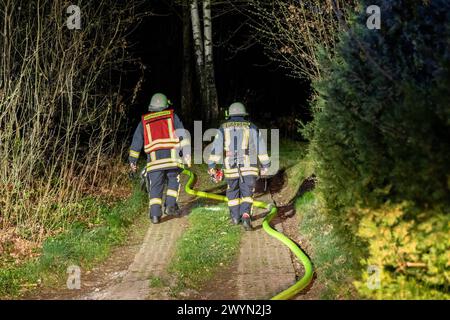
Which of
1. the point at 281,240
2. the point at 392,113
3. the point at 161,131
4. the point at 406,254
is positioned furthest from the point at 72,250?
the point at 392,113

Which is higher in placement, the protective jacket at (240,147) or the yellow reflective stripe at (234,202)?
the protective jacket at (240,147)

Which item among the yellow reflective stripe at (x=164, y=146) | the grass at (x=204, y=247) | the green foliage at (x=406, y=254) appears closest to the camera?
the green foliage at (x=406, y=254)

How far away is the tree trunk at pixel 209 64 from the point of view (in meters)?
17.1

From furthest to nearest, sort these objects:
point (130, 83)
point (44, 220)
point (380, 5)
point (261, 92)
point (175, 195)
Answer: point (261, 92)
point (130, 83)
point (175, 195)
point (44, 220)
point (380, 5)

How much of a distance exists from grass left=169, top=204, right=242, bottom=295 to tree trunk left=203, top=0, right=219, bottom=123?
7.59 meters

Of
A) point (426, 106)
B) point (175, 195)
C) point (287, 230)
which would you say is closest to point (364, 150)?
point (426, 106)

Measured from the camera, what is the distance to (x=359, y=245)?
5.93 m

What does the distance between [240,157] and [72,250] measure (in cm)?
295

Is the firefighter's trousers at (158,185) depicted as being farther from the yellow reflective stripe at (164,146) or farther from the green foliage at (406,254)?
the green foliage at (406,254)

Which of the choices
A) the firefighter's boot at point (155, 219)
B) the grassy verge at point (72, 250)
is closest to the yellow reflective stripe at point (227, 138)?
the firefighter's boot at point (155, 219)

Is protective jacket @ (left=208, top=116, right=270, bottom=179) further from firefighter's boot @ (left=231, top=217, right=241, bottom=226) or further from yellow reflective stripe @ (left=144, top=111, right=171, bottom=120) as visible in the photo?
yellow reflective stripe @ (left=144, top=111, right=171, bottom=120)

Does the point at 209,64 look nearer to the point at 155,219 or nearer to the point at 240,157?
the point at 240,157

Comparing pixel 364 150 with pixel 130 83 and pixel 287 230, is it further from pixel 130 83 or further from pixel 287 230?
pixel 130 83
